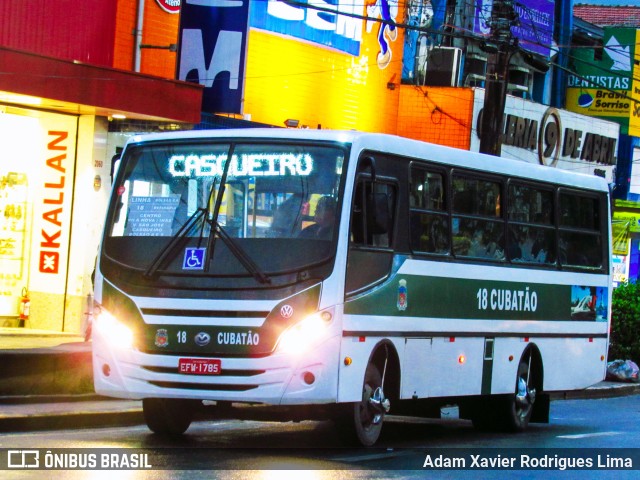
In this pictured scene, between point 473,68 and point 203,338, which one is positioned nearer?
point 203,338

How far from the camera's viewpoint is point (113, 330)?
1231cm

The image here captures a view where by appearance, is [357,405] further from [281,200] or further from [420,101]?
[420,101]

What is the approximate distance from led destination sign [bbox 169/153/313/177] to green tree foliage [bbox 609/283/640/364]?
14.7 metres

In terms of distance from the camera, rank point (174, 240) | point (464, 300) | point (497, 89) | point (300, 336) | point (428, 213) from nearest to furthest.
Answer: point (300, 336)
point (174, 240)
point (428, 213)
point (464, 300)
point (497, 89)

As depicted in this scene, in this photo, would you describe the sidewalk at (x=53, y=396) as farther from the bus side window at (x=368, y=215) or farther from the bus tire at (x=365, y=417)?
the bus side window at (x=368, y=215)

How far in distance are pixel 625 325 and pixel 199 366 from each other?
15.5m

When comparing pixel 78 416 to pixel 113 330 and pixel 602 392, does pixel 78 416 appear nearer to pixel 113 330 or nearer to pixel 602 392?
pixel 113 330

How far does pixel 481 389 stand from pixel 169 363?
428cm

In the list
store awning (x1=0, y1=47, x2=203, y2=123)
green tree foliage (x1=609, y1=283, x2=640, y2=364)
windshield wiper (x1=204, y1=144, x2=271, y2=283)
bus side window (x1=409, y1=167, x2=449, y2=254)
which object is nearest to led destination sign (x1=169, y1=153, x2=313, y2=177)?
windshield wiper (x1=204, y1=144, x2=271, y2=283)

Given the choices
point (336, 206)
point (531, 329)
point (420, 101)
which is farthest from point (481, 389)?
point (420, 101)

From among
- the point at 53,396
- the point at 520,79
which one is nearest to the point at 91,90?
the point at 53,396

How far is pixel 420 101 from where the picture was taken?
95.2 ft

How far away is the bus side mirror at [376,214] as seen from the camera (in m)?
12.3

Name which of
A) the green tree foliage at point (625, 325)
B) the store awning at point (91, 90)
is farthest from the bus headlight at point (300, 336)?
the green tree foliage at point (625, 325)
